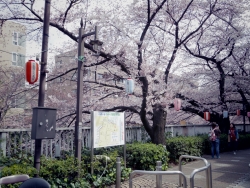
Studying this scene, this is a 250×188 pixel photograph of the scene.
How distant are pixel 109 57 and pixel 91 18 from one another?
224cm

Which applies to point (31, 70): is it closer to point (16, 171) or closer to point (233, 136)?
point (16, 171)

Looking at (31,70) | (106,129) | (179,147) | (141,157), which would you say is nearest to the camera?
(31,70)

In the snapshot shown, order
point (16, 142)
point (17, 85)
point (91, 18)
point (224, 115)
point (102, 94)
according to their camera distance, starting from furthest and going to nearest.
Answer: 1. point (224, 115)
2. point (17, 85)
3. point (102, 94)
4. point (91, 18)
5. point (16, 142)

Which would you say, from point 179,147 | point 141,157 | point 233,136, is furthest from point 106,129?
point 233,136

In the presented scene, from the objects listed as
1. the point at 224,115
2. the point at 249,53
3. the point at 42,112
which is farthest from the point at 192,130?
the point at 42,112

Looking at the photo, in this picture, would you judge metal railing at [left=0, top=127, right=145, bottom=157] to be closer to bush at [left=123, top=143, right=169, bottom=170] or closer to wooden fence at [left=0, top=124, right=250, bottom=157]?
wooden fence at [left=0, top=124, right=250, bottom=157]

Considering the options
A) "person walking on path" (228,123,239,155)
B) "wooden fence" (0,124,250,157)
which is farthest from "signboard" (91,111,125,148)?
"person walking on path" (228,123,239,155)

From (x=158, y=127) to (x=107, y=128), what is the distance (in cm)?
375

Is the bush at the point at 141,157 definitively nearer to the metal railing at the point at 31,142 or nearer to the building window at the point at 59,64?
the metal railing at the point at 31,142

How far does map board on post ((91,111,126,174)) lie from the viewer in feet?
21.5

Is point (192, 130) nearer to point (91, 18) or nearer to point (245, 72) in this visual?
point (245, 72)

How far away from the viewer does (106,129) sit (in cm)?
702

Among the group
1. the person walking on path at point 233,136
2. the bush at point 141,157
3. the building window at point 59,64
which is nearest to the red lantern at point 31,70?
the bush at point 141,157

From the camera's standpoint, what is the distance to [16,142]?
6.14 m
